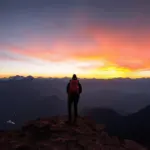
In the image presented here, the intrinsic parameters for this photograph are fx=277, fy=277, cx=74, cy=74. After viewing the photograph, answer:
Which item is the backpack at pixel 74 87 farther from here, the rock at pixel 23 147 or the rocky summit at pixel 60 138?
the rock at pixel 23 147

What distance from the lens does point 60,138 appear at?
23531 millimetres

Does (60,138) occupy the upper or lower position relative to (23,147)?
upper

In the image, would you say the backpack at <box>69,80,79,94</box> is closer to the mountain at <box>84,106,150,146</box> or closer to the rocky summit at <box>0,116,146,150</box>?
the rocky summit at <box>0,116,146,150</box>

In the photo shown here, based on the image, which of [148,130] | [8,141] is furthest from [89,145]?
[148,130]

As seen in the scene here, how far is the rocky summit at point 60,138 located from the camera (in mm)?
22516

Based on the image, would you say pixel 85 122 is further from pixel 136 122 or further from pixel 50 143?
pixel 136 122

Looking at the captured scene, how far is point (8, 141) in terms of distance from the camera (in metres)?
24.0

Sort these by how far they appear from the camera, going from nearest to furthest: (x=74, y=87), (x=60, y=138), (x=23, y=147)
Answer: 1. (x=23, y=147)
2. (x=60, y=138)
3. (x=74, y=87)

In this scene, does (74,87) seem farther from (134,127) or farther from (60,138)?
(134,127)

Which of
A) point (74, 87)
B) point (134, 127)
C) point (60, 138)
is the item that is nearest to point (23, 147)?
point (60, 138)

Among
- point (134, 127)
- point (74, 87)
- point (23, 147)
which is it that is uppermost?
point (74, 87)

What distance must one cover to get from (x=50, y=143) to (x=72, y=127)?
144 inches

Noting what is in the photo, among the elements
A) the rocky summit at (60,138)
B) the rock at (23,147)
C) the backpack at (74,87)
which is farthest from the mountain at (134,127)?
the rock at (23,147)

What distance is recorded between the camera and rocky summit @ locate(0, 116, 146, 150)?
2252 centimetres
